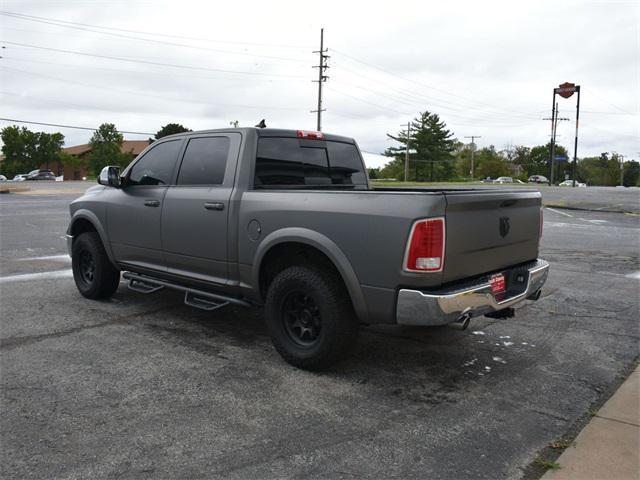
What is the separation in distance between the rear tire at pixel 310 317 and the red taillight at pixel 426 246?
26.2 inches

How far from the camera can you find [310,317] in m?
4.14

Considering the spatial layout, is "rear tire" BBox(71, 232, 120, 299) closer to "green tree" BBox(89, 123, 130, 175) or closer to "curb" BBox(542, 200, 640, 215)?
"curb" BBox(542, 200, 640, 215)

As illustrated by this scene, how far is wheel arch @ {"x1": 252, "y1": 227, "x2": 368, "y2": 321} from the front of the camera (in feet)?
12.3

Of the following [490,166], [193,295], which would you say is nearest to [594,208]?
[193,295]

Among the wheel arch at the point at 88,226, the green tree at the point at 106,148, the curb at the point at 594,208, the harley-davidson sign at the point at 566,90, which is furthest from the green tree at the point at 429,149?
the wheel arch at the point at 88,226

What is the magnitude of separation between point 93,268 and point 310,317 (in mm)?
3322

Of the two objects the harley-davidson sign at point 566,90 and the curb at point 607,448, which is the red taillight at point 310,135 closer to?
the curb at point 607,448

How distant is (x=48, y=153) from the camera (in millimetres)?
90938

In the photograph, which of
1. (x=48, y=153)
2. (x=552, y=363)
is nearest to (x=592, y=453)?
(x=552, y=363)

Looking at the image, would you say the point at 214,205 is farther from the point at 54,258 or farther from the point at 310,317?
the point at 54,258

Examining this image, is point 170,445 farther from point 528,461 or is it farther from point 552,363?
point 552,363

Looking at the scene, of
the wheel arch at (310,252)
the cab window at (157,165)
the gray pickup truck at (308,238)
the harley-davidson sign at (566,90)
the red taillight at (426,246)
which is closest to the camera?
the red taillight at (426,246)

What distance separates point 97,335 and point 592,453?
406 centimetres

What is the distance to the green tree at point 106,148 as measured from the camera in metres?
85.4
